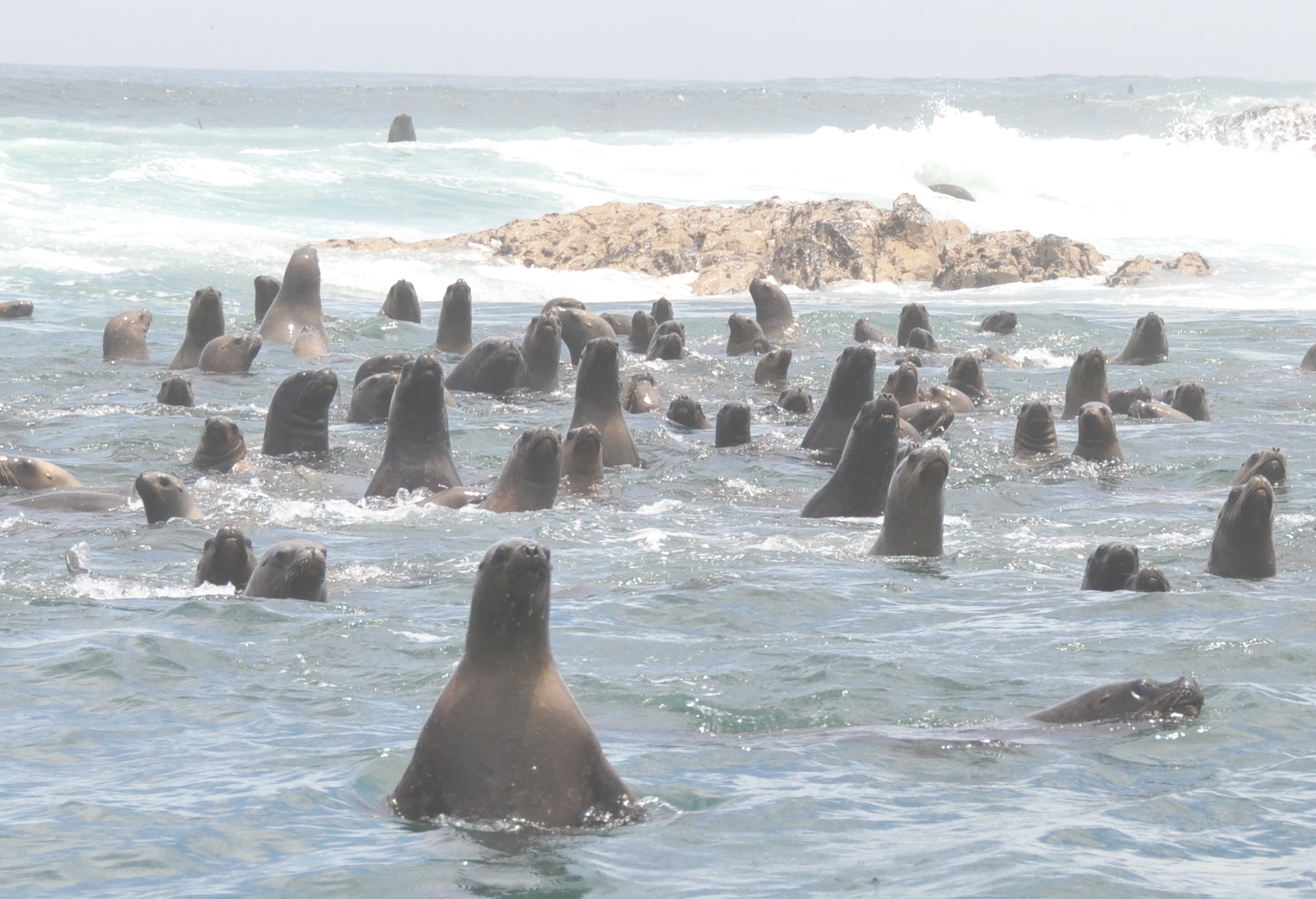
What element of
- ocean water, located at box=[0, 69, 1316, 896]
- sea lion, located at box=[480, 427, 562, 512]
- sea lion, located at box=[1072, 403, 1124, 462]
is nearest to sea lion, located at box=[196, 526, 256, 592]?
ocean water, located at box=[0, 69, 1316, 896]

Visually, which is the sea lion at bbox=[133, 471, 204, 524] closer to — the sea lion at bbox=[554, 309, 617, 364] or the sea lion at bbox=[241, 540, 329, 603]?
the sea lion at bbox=[241, 540, 329, 603]

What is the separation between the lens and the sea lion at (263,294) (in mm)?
18922

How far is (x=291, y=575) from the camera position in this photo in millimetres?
7391

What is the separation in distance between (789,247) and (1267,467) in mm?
13961

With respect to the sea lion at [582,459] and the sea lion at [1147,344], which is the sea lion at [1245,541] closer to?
the sea lion at [582,459]

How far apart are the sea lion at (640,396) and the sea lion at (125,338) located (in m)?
4.93

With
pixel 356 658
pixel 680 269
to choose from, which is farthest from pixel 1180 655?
pixel 680 269

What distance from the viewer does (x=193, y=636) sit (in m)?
6.92

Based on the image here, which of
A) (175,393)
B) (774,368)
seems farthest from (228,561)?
(774,368)

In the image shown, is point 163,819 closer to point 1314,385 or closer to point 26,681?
point 26,681

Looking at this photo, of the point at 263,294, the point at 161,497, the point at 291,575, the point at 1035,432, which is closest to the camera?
the point at 291,575

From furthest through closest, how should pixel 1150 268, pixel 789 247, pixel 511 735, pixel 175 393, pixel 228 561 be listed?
pixel 1150 268, pixel 789 247, pixel 175 393, pixel 228 561, pixel 511 735

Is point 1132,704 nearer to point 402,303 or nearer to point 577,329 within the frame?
point 577,329

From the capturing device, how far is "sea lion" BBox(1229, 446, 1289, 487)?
34.8 feet
